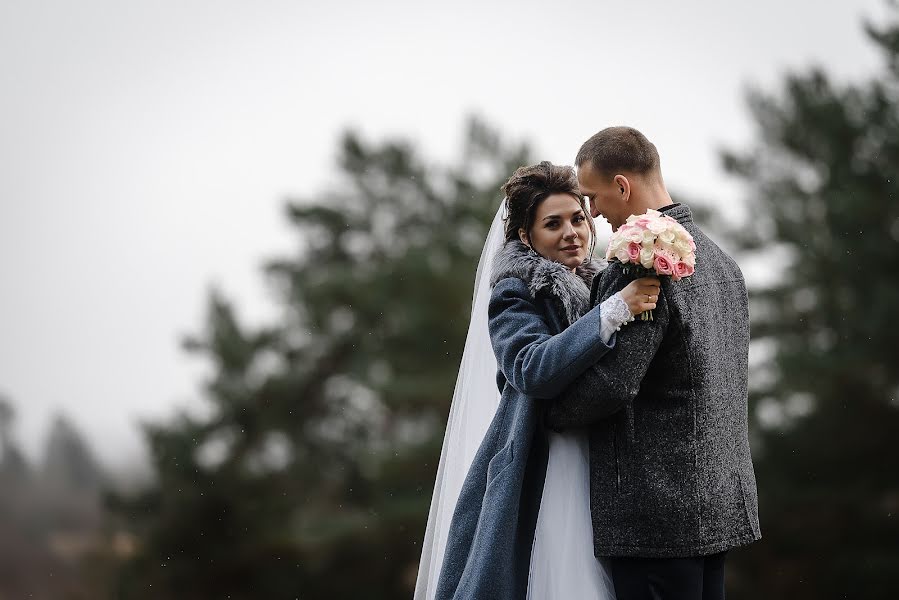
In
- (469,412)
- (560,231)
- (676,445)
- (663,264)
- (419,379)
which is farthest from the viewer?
(419,379)

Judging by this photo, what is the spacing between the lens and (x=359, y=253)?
1432cm

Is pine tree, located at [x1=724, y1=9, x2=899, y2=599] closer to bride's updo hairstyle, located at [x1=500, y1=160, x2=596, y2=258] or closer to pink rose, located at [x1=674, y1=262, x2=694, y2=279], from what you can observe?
bride's updo hairstyle, located at [x1=500, y1=160, x2=596, y2=258]

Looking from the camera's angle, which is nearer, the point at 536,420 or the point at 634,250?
the point at 634,250

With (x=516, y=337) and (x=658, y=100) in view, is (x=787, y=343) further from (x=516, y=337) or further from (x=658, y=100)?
(x=516, y=337)

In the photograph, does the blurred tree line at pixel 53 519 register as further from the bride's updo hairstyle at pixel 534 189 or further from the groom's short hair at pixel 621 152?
the groom's short hair at pixel 621 152

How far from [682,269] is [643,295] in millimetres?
111

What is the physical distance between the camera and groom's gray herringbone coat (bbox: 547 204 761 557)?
8.01 ft

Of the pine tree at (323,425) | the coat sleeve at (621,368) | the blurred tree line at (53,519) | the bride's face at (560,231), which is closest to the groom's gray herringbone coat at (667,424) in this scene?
the coat sleeve at (621,368)

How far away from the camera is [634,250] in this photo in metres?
2.34

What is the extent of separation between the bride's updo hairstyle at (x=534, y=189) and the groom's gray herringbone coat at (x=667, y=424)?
423 mm

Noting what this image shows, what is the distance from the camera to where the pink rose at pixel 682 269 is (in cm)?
234

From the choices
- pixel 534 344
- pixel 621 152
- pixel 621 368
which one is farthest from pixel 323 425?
pixel 621 368

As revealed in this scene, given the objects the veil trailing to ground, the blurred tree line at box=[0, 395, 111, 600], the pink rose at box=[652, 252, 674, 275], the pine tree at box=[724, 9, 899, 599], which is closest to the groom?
the pink rose at box=[652, 252, 674, 275]

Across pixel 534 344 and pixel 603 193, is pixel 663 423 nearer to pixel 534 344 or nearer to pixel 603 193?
pixel 534 344
